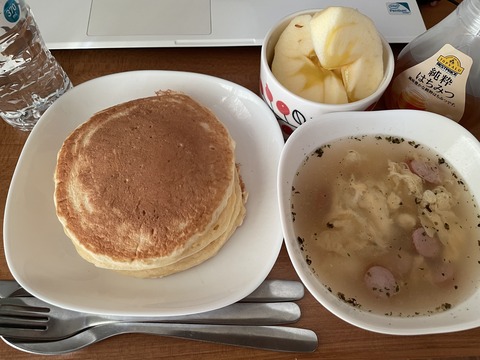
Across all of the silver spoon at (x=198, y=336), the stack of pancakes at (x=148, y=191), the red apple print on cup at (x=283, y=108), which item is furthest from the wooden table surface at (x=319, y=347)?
the red apple print on cup at (x=283, y=108)

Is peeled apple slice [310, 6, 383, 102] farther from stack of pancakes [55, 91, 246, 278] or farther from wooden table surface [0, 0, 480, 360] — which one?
wooden table surface [0, 0, 480, 360]

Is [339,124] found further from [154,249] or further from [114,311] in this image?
[114,311]

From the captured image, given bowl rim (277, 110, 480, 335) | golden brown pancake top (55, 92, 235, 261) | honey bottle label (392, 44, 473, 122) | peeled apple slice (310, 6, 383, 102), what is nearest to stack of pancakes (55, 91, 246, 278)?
golden brown pancake top (55, 92, 235, 261)

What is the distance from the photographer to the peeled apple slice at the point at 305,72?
0.84m

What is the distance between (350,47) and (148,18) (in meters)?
0.55

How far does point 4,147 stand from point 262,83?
0.61 metres

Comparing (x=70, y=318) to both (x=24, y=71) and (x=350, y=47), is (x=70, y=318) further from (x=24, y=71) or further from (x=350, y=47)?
(x=350, y=47)

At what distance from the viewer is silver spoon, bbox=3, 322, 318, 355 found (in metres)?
0.73

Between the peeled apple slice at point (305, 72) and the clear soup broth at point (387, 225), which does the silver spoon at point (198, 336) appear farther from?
the peeled apple slice at point (305, 72)

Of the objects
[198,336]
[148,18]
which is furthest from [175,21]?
[198,336]

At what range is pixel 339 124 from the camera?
84 cm

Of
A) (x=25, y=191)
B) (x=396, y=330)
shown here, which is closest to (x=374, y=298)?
(x=396, y=330)

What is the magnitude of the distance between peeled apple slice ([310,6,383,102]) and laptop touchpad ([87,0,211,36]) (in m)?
0.38

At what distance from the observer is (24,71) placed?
35.8 inches
